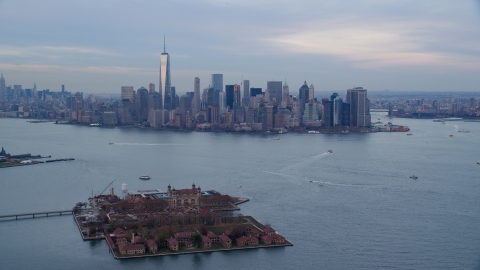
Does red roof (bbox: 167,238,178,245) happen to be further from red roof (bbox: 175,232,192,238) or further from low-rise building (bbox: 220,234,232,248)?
low-rise building (bbox: 220,234,232,248)

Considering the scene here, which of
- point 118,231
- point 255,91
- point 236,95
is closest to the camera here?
point 118,231

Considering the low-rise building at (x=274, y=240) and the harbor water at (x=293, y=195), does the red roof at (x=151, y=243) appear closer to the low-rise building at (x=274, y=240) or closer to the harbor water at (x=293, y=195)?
the harbor water at (x=293, y=195)

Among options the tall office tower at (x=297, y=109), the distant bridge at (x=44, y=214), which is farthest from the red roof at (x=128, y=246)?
the tall office tower at (x=297, y=109)

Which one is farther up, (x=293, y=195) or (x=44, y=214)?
(x=293, y=195)

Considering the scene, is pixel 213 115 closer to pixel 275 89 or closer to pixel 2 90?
pixel 275 89

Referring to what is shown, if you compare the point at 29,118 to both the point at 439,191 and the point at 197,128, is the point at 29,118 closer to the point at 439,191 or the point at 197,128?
the point at 197,128

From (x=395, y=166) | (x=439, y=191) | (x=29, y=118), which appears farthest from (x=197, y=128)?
(x=439, y=191)

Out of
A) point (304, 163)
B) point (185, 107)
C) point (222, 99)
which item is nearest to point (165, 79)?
point (222, 99)

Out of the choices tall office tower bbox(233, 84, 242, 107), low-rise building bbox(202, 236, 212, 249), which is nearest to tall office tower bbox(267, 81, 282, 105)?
tall office tower bbox(233, 84, 242, 107)
